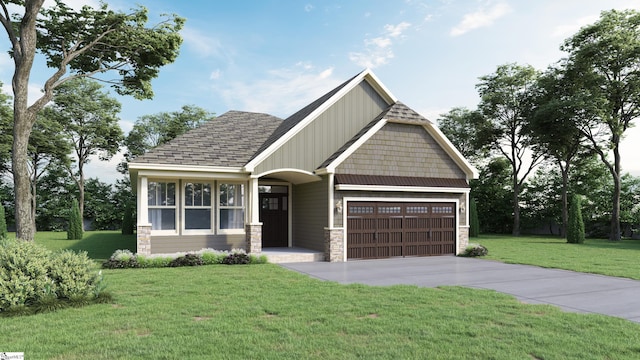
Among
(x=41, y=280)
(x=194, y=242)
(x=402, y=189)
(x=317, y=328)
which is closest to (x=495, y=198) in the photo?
(x=402, y=189)

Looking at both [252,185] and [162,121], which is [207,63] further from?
[162,121]

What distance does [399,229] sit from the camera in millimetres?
14508

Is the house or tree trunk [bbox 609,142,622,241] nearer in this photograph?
the house

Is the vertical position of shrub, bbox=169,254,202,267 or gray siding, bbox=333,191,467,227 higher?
gray siding, bbox=333,191,467,227

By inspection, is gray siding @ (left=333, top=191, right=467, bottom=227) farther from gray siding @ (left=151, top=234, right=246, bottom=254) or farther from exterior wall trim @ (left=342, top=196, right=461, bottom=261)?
gray siding @ (left=151, top=234, right=246, bottom=254)

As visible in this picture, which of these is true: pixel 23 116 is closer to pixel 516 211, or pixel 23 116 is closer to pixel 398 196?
pixel 398 196

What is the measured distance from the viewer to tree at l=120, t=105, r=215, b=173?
3528 cm

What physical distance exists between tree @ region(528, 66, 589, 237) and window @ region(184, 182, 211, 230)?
66.8 ft

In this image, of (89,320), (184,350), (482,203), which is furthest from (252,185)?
(482,203)

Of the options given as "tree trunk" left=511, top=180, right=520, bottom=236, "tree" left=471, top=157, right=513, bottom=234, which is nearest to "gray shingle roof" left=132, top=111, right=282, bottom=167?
"tree trunk" left=511, top=180, right=520, bottom=236

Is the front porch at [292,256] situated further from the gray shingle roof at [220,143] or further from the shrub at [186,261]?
the gray shingle roof at [220,143]

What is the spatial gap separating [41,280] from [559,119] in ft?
85.3

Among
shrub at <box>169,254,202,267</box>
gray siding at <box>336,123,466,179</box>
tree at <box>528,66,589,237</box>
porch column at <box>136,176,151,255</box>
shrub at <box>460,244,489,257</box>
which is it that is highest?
tree at <box>528,66,589,237</box>

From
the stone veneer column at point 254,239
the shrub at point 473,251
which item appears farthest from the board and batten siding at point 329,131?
the shrub at point 473,251
